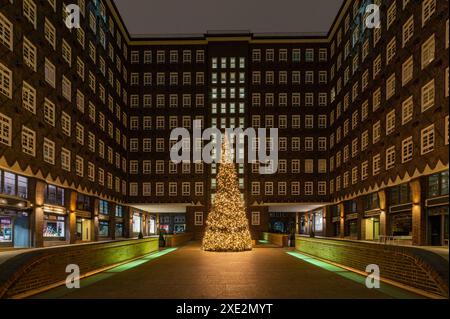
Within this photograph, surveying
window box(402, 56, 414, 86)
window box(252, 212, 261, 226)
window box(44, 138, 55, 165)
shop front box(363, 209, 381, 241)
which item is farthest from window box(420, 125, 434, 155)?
window box(252, 212, 261, 226)

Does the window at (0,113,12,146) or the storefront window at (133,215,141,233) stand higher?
the window at (0,113,12,146)

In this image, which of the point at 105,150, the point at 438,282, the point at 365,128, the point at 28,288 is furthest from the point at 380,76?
the point at 28,288

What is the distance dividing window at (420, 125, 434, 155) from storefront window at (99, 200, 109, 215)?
3588 cm

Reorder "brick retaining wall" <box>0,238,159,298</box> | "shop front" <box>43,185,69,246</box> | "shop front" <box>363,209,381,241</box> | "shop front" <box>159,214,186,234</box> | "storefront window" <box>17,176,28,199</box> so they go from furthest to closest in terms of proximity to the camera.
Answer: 1. "shop front" <box>159,214,186,234</box>
2. "shop front" <box>363,209,381,241</box>
3. "shop front" <box>43,185,69,246</box>
4. "storefront window" <box>17,176,28,199</box>
5. "brick retaining wall" <box>0,238,159,298</box>

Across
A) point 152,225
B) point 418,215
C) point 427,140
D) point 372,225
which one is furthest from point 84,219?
point 152,225

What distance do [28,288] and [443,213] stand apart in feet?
89.6

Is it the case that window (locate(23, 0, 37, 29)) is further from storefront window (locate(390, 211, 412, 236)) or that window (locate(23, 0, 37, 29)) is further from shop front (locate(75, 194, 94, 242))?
storefront window (locate(390, 211, 412, 236))

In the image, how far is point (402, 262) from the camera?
13.4m

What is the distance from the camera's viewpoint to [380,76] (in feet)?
142

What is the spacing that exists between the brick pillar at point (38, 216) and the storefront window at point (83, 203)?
9.84m

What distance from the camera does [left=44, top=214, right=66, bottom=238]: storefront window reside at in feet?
124

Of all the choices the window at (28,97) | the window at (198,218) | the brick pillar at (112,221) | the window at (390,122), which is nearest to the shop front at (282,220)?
the window at (198,218)

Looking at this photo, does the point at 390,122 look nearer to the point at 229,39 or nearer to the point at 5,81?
the point at 5,81

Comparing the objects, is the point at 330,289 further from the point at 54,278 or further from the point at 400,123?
the point at 400,123
